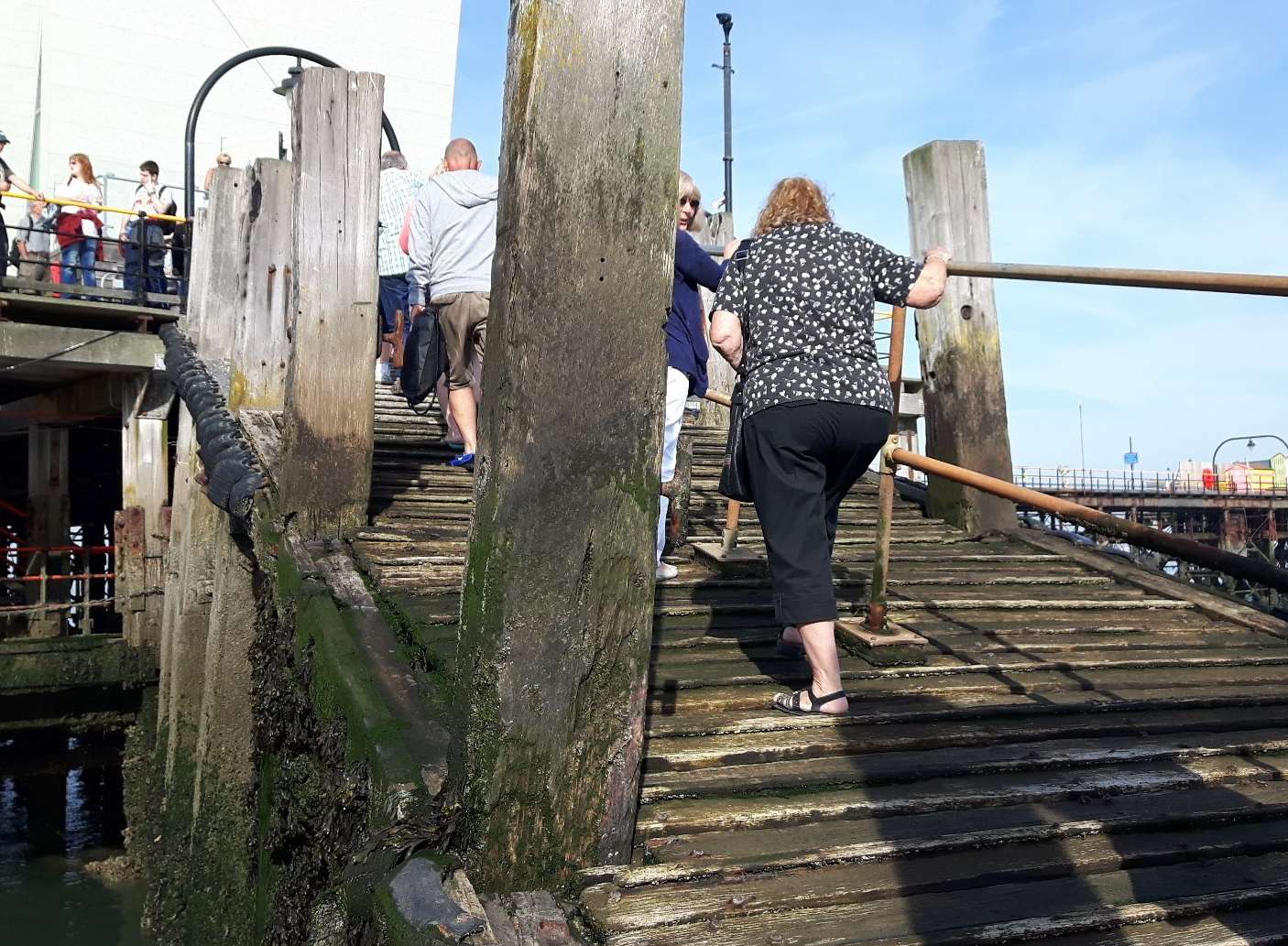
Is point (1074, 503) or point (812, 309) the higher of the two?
point (812, 309)

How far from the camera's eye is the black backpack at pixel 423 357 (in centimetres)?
634

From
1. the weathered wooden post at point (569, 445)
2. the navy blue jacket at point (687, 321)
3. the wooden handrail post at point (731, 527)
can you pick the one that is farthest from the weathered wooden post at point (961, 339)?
the weathered wooden post at point (569, 445)

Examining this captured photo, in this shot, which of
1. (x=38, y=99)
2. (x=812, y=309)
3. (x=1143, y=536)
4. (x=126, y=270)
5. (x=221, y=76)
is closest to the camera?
(x=1143, y=536)

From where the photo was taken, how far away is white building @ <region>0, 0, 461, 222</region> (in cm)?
1900

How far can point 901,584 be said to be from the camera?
5.15m

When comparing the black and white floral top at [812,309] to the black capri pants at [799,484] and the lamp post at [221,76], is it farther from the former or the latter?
the lamp post at [221,76]

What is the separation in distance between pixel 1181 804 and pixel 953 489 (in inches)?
141

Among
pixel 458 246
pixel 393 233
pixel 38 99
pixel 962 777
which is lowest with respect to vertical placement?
pixel 962 777

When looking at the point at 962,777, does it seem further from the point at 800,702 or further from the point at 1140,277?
the point at 1140,277

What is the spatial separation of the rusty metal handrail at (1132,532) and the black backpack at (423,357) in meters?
2.93

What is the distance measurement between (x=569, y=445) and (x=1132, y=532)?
4.23 feet

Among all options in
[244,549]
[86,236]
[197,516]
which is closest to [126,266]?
[86,236]

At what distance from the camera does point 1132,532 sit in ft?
9.15

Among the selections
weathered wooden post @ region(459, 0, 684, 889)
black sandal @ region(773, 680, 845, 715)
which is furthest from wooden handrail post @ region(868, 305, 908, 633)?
weathered wooden post @ region(459, 0, 684, 889)
